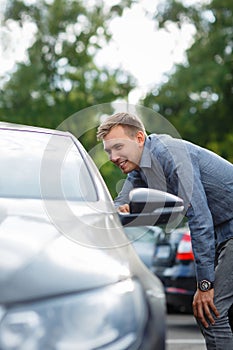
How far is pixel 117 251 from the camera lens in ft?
10.8

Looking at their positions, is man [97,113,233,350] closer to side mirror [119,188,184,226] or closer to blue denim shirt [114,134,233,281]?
blue denim shirt [114,134,233,281]

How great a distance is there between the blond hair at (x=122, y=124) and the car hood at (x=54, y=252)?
40.3 inches

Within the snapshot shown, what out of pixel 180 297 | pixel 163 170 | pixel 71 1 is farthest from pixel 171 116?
pixel 163 170

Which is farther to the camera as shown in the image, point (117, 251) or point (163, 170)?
point (163, 170)

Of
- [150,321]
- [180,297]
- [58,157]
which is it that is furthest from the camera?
[180,297]

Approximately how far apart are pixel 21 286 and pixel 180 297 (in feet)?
26.2

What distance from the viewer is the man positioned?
4691 millimetres

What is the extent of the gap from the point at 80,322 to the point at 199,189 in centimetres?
198

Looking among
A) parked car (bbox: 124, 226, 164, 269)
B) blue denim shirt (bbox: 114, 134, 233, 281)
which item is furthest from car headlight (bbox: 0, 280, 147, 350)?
parked car (bbox: 124, 226, 164, 269)

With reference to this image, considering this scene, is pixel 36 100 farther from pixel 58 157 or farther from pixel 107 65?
pixel 58 157

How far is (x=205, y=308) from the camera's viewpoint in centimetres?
478

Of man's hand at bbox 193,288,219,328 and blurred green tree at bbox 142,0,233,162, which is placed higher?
man's hand at bbox 193,288,219,328

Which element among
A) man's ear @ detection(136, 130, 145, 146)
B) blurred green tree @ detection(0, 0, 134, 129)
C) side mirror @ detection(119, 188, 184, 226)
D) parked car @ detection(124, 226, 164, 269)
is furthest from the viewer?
blurred green tree @ detection(0, 0, 134, 129)

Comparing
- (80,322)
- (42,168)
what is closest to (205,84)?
(42,168)
